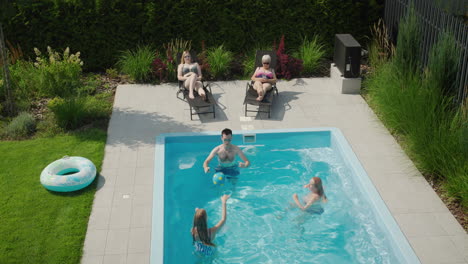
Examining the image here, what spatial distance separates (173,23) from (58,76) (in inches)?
136

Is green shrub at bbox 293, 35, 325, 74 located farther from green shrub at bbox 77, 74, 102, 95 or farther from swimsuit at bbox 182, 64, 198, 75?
green shrub at bbox 77, 74, 102, 95

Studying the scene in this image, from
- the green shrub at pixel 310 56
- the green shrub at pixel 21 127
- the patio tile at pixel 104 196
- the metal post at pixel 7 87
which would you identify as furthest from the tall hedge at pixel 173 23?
the patio tile at pixel 104 196

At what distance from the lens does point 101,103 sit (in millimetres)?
13180

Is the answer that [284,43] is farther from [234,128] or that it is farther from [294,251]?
[294,251]

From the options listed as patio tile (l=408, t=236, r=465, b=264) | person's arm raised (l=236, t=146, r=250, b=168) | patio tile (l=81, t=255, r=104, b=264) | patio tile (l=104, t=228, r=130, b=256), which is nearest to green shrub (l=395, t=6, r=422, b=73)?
person's arm raised (l=236, t=146, r=250, b=168)

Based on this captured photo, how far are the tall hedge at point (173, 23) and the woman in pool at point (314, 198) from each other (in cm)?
716

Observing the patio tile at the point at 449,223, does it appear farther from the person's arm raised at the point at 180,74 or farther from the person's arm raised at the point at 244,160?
the person's arm raised at the point at 180,74

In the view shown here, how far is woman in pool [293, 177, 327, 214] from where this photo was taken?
8977 mm

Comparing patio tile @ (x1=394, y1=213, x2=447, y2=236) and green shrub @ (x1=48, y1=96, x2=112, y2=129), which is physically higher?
green shrub @ (x1=48, y1=96, x2=112, y2=129)

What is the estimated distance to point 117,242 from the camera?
27.2 feet

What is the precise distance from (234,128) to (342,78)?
10.9 ft

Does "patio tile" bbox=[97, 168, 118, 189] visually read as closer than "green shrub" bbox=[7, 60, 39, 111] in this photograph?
Yes

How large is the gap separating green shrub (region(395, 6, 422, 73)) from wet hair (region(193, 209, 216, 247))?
628cm

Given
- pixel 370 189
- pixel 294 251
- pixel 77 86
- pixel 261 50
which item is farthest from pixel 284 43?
pixel 294 251
